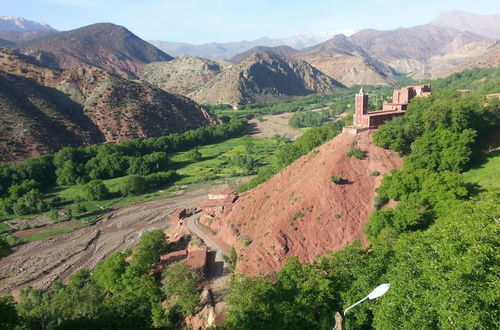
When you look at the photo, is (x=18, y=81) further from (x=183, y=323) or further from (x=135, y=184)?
(x=183, y=323)

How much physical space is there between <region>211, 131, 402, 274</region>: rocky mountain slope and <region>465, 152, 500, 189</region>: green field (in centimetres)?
777

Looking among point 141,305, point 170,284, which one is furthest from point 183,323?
point 141,305

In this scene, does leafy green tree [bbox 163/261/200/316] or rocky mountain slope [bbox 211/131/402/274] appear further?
rocky mountain slope [bbox 211/131/402/274]

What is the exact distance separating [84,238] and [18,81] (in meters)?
80.0

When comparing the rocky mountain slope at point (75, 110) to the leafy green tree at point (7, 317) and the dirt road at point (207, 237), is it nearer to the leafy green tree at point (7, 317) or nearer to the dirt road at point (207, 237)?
the dirt road at point (207, 237)

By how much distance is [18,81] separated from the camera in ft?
356

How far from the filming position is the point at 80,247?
53.2 meters

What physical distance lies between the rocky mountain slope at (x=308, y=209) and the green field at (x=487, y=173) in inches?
306

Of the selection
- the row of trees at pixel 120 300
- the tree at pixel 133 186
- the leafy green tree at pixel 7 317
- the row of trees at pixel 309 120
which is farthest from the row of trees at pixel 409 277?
the row of trees at pixel 309 120

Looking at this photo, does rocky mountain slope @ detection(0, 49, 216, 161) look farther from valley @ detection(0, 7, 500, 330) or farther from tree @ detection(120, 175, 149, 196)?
tree @ detection(120, 175, 149, 196)

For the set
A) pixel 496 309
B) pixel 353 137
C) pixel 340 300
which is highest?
pixel 353 137

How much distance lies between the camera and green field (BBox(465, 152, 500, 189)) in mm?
34544

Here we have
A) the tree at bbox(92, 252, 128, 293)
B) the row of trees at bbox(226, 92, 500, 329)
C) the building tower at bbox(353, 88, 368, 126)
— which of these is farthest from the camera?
the building tower at bbox(353, 88, 368, 126)

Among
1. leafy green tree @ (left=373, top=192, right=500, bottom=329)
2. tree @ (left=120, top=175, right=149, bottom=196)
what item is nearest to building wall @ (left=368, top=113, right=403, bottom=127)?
leafy green tree @ (left=373, top=192, right=500, bottom=329)
